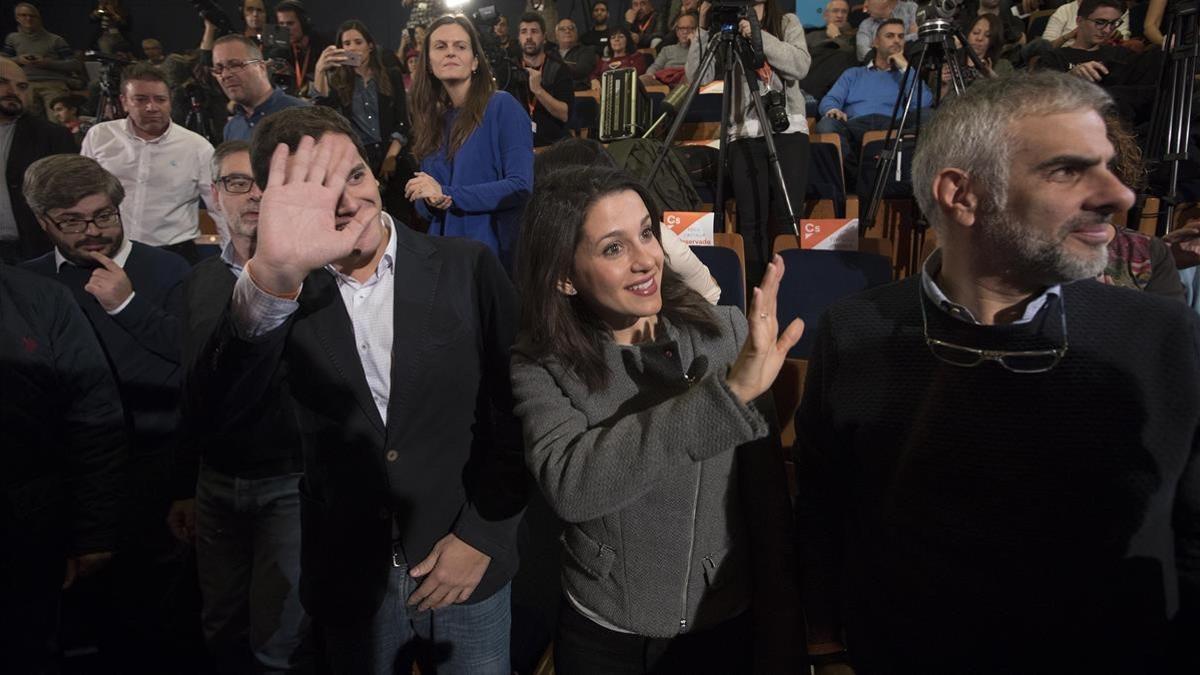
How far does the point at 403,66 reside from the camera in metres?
5.08

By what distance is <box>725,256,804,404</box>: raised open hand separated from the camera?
3.08 ft

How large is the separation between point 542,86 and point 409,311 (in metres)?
4.27

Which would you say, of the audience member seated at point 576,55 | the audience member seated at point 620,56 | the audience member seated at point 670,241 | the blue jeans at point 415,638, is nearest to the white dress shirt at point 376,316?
the blue jeans at point 415,638

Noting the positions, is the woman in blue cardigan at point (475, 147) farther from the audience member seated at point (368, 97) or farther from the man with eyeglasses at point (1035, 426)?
the man with eyeglasses at point (1035, 426)

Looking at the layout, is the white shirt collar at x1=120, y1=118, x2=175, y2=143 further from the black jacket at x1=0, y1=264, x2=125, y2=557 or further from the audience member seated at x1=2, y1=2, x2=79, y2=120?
the audience member seated at x1=2, y1=2, x2=79, y2=120

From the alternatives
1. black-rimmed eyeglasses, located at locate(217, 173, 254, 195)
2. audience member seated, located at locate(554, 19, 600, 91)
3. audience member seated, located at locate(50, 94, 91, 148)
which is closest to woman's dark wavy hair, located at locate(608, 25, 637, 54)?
audience member seated, located at locate(554, 19, 600, 91)

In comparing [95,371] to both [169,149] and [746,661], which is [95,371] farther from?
[169,149]

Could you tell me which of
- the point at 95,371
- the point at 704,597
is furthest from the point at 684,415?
the point at 95,371

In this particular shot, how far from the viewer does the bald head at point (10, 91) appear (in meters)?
3.29

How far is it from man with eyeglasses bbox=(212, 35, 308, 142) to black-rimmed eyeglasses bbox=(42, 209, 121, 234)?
1207 mm

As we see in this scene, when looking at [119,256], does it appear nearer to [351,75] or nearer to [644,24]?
[351,75]

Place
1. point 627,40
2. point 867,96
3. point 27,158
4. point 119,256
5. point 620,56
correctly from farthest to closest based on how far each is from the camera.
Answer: point 627,40 < point 620,56 < point 867,96 < point 27,158 < point 119,256

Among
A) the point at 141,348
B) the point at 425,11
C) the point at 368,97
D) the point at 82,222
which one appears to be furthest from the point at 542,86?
the point at 141,348

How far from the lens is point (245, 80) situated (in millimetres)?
3107
